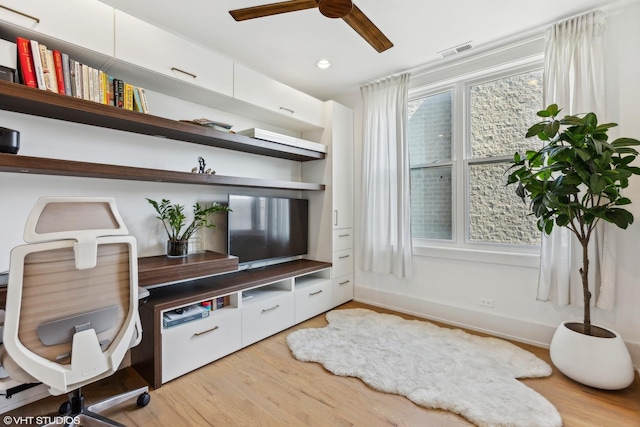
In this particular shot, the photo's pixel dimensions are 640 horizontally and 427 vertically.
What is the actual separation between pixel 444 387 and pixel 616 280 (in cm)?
154

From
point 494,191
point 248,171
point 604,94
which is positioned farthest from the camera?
point 248,171

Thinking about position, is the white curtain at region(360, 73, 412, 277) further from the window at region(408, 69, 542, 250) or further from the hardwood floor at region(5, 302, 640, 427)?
the hardwood floor at region(5, 302, 640, 427)

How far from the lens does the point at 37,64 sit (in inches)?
61.4

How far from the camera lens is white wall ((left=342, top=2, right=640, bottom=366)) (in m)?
2.09

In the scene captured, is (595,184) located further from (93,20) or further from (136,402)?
(93,20)

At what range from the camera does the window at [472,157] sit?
2.63 meters

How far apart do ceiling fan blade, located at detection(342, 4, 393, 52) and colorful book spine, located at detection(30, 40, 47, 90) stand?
5.40 ft

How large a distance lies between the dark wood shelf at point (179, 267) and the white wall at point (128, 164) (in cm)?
27

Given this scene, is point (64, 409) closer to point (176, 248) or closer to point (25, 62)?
point (176, 248)

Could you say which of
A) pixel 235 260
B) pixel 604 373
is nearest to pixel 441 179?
pixel 604 373

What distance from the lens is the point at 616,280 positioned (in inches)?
84.2

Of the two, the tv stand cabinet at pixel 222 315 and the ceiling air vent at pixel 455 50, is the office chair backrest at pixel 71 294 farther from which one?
the ceiling air vent at pixel 455 50

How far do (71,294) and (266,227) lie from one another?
1742 millimetres

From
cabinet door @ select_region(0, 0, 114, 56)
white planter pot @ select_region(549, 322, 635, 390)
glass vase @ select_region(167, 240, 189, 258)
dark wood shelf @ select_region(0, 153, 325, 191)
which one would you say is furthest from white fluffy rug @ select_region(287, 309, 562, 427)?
cabinet door @ select_region(0, 0, 114, 56)
